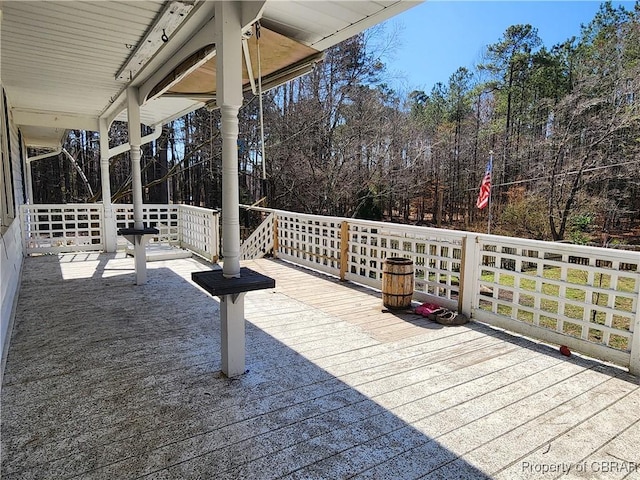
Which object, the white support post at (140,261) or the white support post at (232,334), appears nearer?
the white support post at (232,334)

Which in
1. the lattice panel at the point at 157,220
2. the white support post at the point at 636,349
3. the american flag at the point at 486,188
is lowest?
the white support post at the point at 636,349

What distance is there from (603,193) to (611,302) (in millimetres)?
14680

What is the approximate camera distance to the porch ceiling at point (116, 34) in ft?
8.30

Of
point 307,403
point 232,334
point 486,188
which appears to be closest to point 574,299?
point 307,403

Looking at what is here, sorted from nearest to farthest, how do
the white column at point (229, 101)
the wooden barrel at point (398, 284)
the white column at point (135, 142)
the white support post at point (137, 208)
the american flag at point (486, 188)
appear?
1. the white column at point (229, 101)
2. the wooden barrel at point (398, 284)
3. the white column at point (135, 142)
4. the white support post at point (137, 208)
5. the american flag at point (486, 188)

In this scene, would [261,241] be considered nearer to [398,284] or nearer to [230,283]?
[398,284]

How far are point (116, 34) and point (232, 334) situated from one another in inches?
100

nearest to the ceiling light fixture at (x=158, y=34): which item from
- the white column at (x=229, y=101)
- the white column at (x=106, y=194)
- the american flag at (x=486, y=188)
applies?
the white column at (x=229, y=101)

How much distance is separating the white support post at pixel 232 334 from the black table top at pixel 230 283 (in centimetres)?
11

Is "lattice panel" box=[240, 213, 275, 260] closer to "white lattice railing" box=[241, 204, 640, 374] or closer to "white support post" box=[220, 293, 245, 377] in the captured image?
"white lattice railing" box=[241, 204, 640, 374]

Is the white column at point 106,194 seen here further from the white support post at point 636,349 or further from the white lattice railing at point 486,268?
the white support post at point 636,349

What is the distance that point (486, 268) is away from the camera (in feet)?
12.1

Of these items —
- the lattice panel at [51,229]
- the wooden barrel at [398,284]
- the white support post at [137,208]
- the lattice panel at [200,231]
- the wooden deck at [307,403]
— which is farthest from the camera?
the lattice panel at [51,229]

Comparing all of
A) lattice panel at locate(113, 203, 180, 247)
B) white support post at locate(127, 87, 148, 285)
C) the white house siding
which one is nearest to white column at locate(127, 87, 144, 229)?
white support post at locate(127, 87, 148, 285)
